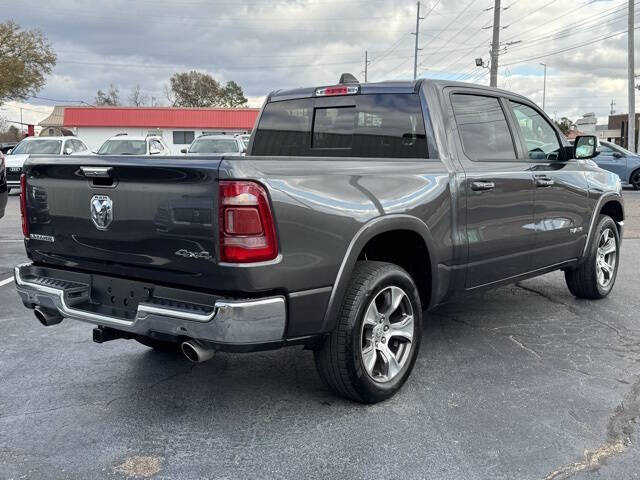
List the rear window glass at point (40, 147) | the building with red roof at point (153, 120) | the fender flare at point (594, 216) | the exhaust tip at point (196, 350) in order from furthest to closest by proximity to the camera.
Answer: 1. the building with red roof at point (153, 120)
2. the rear window glass at point (40, 147)
3. the fender flare at point (594, 216)
4. the exhaust tip at point (196, 350)

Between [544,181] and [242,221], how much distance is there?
302cm

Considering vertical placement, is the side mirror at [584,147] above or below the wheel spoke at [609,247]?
above

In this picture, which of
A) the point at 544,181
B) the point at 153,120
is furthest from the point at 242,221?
the point at 153,120

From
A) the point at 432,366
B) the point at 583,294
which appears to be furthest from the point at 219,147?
the point at 432,366

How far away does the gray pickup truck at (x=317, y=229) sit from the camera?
9.93 feet

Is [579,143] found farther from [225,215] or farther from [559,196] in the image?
[225,215]

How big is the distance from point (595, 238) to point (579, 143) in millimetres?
927

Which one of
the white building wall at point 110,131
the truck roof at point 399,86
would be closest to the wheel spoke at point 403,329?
the truck roof at point 399,86

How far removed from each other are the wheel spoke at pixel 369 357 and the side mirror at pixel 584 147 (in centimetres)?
306

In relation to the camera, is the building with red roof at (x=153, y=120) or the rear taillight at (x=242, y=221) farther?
the building with red roof at (x=153, y=120)

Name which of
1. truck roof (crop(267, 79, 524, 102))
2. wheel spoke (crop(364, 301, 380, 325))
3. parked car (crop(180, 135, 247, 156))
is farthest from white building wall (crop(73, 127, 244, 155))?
wheel spoke (crop(364, 301, 380, 325))

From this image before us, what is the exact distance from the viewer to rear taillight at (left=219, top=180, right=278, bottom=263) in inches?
116

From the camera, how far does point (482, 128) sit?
4.70m

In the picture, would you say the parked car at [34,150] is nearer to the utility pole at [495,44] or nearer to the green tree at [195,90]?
the utility pole at [495,44]
